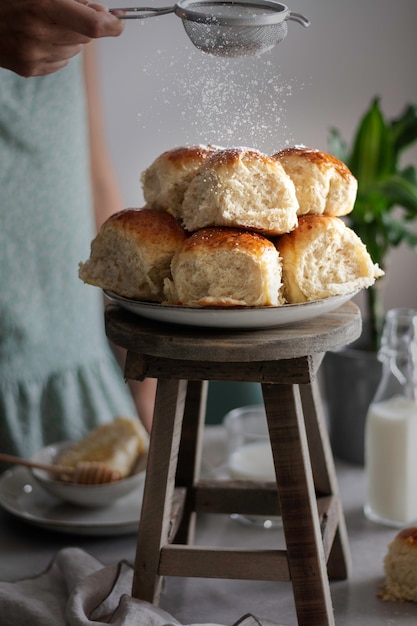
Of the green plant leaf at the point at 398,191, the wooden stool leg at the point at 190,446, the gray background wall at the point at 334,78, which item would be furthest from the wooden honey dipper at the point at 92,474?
the gray background wall at the point at 334,78

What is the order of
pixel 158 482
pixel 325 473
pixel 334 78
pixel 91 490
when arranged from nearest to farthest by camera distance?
pixel 158 482
pixel 325 473
pixel 91 490
pixel 334 78

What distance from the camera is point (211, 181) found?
0.92 meters

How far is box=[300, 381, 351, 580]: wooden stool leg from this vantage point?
1.15 m

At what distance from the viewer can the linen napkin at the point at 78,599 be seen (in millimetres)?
984

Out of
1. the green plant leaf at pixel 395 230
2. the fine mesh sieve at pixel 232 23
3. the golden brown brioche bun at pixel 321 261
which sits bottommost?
the green plant leaf at pixel 395 230

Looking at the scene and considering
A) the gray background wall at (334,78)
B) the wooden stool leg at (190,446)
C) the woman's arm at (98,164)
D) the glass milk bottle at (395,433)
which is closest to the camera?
the wooden stool leg at (190,446)

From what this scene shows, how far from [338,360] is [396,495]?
0.37 m

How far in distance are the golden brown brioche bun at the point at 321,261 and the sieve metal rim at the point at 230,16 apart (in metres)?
0.22

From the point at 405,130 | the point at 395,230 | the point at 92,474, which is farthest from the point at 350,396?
the point at 405,130

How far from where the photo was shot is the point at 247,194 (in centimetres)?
92

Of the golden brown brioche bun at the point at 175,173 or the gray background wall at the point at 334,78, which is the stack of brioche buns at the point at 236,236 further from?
the gray background wall at the point at 334,78

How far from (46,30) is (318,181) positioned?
1.25 feet

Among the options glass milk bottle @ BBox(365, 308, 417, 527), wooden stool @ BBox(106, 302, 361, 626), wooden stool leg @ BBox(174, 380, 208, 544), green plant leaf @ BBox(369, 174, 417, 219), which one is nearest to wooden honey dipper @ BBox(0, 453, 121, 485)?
wooden stool leg @ BBox(174, 380, 208, 544)

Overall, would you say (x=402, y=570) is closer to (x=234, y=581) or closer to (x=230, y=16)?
(x=234, y=581)
